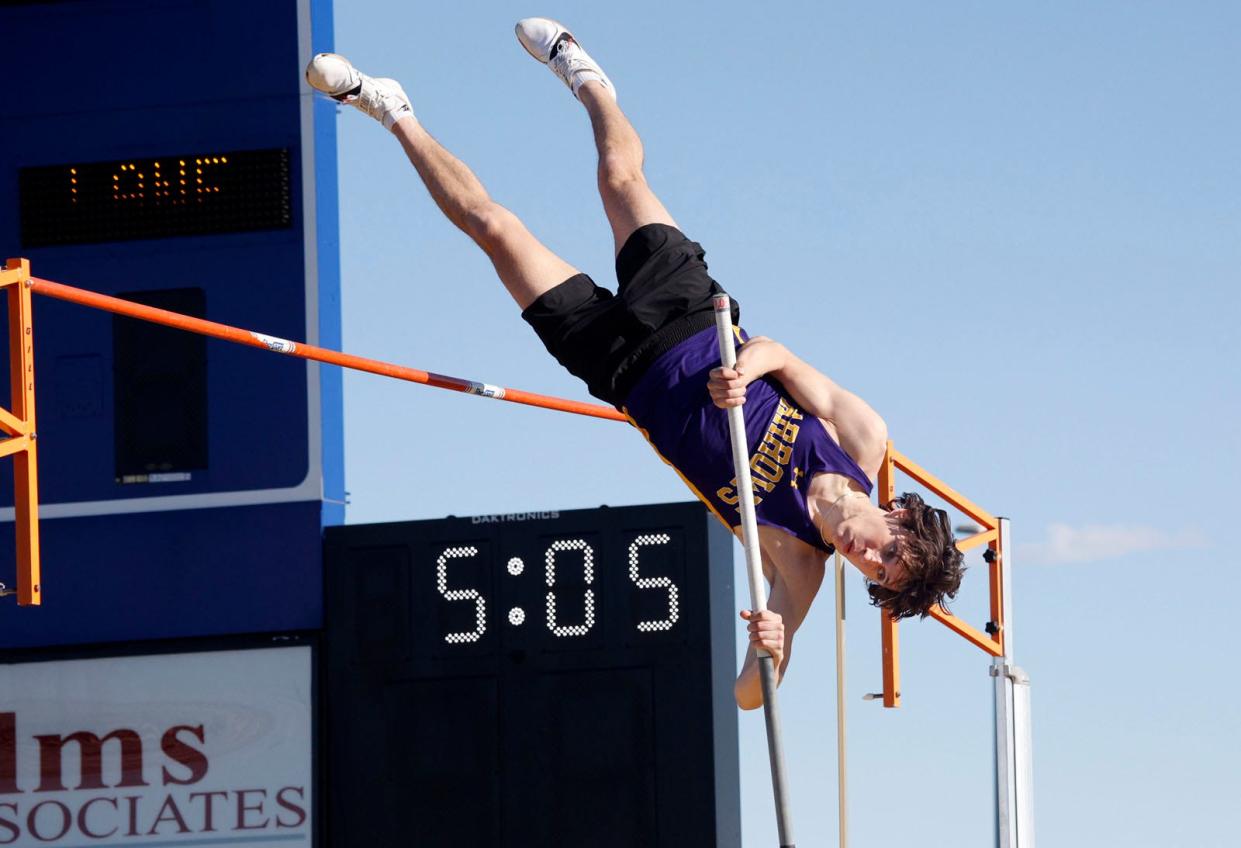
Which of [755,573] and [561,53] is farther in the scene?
[561,53]

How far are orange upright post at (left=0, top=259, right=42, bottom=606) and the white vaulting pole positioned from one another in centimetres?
175

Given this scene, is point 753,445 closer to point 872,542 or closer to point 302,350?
point 872,542

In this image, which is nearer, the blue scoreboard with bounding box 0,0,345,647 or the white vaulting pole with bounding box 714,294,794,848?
the white vaulting pole with bounding box 714,294,794,848

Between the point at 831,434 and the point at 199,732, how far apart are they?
363cm

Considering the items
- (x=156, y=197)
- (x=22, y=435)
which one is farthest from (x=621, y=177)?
(x=156, y=197)

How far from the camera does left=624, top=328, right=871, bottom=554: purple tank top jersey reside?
5.18 m

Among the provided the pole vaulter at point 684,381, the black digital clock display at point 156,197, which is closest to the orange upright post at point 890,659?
the pole vaulter at point 684,381

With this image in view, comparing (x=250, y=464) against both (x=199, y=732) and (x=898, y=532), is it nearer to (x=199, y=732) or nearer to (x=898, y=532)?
(x=199, y=732)

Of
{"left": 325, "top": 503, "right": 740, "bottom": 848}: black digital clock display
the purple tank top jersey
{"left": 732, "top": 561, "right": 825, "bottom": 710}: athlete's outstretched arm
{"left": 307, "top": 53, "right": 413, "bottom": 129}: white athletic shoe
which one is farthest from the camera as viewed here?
{"left": 325, "top": 503, "right": 740, "bottom": 848}: black digital clock display

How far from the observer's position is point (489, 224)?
5.51 m

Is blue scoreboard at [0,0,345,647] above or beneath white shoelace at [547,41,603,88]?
beneath

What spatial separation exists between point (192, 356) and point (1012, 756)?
3.47 m

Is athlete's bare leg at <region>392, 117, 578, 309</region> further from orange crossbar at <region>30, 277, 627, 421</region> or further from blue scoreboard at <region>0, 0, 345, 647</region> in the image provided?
blue scoreboard at <region>0, 0, 345, 647</region>

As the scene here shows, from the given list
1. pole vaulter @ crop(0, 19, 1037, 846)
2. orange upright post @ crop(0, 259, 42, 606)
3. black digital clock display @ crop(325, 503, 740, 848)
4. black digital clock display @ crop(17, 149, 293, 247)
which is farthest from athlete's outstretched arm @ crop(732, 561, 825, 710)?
black digital clock display @ crop(17, 149, 293, 247)
